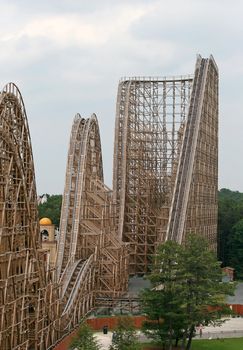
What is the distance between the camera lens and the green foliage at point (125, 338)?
A: 2283 cm

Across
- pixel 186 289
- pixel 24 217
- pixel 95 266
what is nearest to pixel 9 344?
pixel 24 217

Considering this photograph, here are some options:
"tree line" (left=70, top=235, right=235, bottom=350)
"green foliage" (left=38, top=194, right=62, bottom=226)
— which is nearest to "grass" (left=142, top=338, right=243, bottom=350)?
"tree line" (left=70, top=235, right=235, bottom=350)

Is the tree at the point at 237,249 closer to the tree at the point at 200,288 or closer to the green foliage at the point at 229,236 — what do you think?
the green foliage at the point at 229,236

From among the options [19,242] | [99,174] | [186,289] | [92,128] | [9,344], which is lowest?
[9,344]

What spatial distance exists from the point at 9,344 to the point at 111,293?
536 inches

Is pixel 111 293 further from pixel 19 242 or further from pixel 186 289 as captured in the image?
pixel 19 242

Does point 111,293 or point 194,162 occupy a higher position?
point 194,162

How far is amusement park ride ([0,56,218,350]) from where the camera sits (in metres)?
21.7

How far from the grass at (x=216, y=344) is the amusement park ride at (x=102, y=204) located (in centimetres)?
510

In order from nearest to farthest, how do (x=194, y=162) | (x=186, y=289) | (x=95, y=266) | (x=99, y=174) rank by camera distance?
(x=186, y=289) < (x=95, y=266) < (x=194, y=162) < (x=99, y=174)

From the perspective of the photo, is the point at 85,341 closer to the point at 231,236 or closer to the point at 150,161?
the point at 150,161

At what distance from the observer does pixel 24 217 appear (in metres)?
23.1

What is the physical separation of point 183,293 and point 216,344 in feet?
13.9

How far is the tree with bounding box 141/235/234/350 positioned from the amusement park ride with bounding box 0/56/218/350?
3944 millimetres
